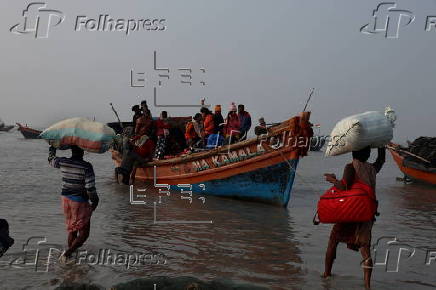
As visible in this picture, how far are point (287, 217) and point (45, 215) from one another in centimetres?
497

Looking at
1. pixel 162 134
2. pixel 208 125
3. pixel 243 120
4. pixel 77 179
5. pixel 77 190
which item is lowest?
pixel 77 190

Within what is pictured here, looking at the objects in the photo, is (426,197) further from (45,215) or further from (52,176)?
(52,176)

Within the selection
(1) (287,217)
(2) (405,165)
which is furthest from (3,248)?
(2) (405,165)

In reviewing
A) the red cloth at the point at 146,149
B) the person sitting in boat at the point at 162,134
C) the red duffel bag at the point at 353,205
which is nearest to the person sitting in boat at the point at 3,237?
the red duffel bag at the point at 353,205

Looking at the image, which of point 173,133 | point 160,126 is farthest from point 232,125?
point 173,133

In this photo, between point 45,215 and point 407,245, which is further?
point 45,215

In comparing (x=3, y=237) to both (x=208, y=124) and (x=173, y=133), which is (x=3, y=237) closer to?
(x=208, y=124)

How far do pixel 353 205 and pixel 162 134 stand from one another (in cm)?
1012

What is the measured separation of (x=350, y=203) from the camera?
486 cm

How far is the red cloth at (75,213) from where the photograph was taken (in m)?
5.70

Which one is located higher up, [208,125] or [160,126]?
[208,125]

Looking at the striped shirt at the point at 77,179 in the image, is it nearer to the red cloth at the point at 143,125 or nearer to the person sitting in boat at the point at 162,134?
the red cloth at the point at 143,125

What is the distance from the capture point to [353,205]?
4852 mm

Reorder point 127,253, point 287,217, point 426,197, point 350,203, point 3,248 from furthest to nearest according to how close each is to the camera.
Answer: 1. point 426,197
2. point 287,217
3. point 127,253
4. point 350,203
5. point 3,248
